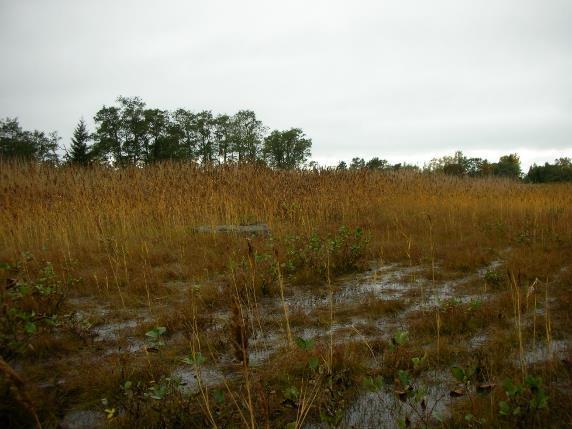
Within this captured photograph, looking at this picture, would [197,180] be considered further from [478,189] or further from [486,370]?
[478,189]

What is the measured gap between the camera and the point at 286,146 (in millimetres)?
56469

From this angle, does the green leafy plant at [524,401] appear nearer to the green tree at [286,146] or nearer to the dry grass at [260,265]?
the dry grass at [260,265]

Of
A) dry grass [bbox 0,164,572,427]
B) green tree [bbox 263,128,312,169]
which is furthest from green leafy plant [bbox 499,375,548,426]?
green tree [bbox 263,128,312,169]

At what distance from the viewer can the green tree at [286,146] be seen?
2175 inches

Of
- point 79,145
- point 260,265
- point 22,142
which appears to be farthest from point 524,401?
point 22,142

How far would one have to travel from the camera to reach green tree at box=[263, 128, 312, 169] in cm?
5525

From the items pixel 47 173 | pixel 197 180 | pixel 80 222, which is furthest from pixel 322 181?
pixel 47 173

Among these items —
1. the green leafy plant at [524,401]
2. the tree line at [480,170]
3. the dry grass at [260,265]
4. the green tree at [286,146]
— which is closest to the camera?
the green leafy plant at [524,401]

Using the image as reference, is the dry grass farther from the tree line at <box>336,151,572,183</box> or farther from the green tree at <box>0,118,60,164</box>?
the green tree at <box>0,118,60,164</box>

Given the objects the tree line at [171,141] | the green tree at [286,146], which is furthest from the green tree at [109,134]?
the green tree at [286,146]

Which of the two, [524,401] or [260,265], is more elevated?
[260,265]

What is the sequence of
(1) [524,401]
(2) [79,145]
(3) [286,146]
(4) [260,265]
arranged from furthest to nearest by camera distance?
1. (3) [286,146]
2. (2) [79,145]
3. (4) [260,265]
4. (1) [524,401]

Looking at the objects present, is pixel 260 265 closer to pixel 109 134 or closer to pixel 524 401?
pixel 524 401

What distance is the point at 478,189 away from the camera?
14242 mm
